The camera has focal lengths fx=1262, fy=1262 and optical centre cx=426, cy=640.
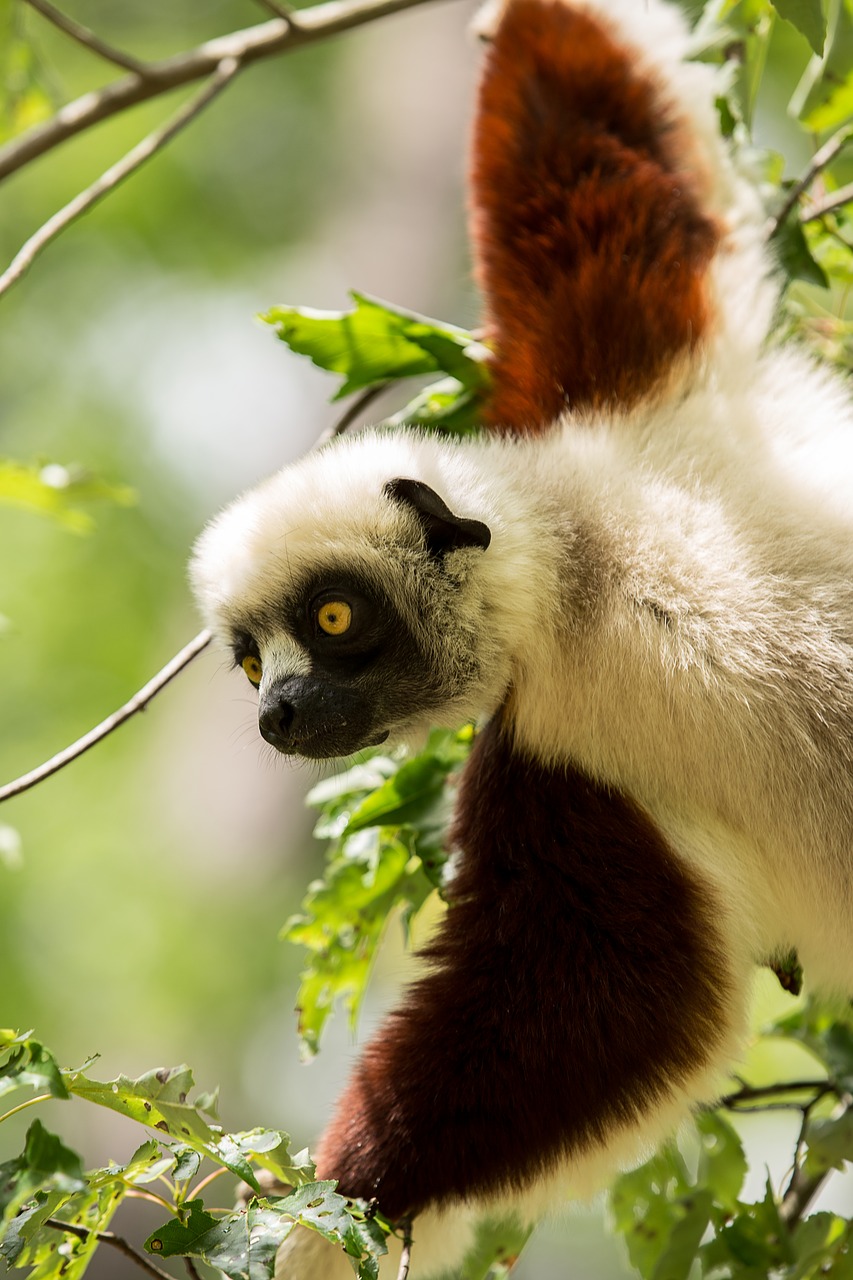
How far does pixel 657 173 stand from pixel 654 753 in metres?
1.58

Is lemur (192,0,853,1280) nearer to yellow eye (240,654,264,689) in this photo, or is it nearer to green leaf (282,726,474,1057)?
yellow eye (240,654,264,689)

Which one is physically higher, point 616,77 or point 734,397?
point 616,77

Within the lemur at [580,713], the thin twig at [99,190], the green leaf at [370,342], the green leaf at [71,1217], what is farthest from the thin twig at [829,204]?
the green leaf at [71,1217]

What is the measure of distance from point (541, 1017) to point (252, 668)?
99 centimetres

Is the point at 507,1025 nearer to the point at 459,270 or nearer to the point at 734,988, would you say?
the point at 734,988

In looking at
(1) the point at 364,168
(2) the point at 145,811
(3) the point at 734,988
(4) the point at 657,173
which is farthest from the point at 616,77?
(2) the point at 145,811

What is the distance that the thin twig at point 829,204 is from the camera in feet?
10.0

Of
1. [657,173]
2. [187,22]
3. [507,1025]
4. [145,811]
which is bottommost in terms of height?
[145,811]

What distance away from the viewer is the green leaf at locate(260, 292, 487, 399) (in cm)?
302

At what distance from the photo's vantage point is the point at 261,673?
2766 mm

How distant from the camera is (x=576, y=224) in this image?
10.4ft

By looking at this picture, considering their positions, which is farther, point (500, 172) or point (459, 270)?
point (459, 270)

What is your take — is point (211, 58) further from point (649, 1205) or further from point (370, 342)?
point (649, 1205)

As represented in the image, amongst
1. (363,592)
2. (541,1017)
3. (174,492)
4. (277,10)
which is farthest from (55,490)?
(174,492)
